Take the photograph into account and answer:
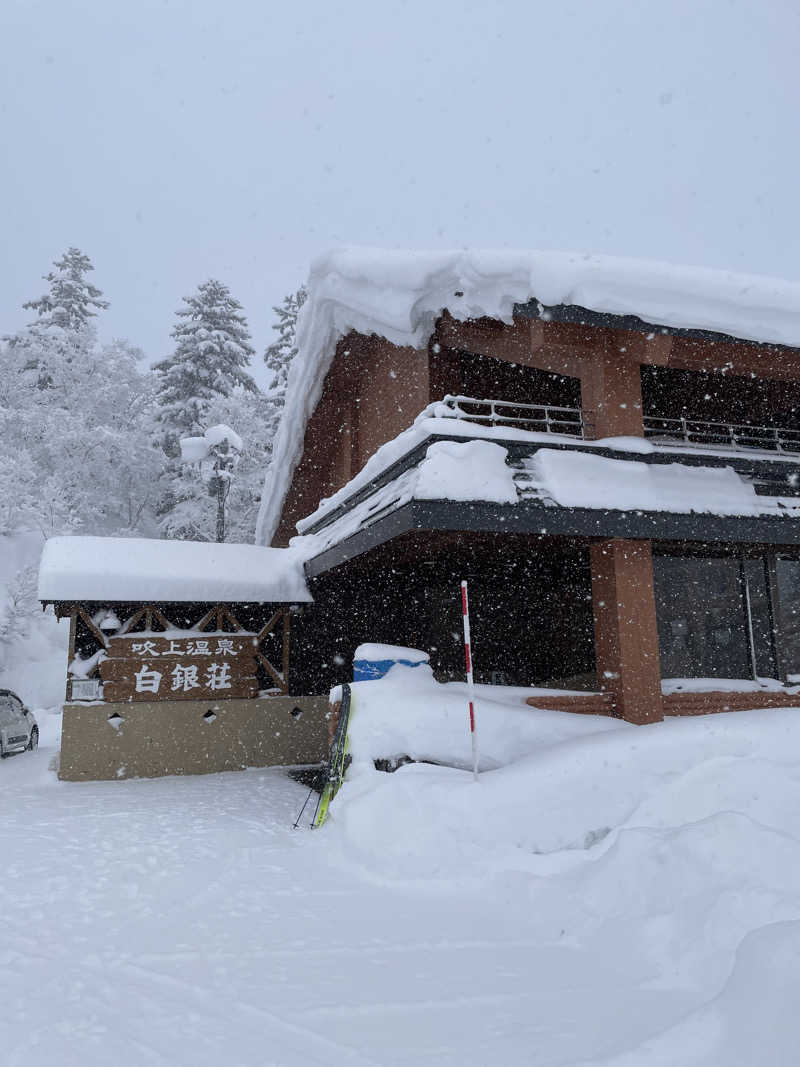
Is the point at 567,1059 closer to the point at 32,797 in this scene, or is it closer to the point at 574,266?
the point at 574,266

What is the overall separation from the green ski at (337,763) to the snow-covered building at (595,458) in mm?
1877

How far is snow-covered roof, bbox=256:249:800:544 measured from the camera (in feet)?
24.3

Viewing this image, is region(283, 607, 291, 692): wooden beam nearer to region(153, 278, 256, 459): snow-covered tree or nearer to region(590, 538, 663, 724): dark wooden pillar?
region(590, 538, 663, 724): dark wooden pillar

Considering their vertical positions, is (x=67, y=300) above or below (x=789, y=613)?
above

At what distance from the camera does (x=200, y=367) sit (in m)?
34.5

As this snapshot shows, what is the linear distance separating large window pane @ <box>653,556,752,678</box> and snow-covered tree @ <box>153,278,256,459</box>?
2685 centimetres

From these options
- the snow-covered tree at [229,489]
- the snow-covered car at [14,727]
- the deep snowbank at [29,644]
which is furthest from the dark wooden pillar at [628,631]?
the snow-covered tree at [229,489]

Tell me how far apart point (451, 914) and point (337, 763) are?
9.67ft

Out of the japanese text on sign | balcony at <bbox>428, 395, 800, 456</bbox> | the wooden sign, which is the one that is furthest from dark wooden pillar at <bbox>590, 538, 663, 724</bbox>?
the japanese text on sign

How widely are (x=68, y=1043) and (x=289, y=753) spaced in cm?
928

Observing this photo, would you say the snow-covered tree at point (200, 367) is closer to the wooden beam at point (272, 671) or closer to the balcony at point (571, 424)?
the wooden beam at point (272, 671)

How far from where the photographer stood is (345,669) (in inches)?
531

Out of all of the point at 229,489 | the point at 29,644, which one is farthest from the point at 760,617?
the point at 29,644

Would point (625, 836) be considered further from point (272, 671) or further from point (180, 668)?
point (180, 668)
